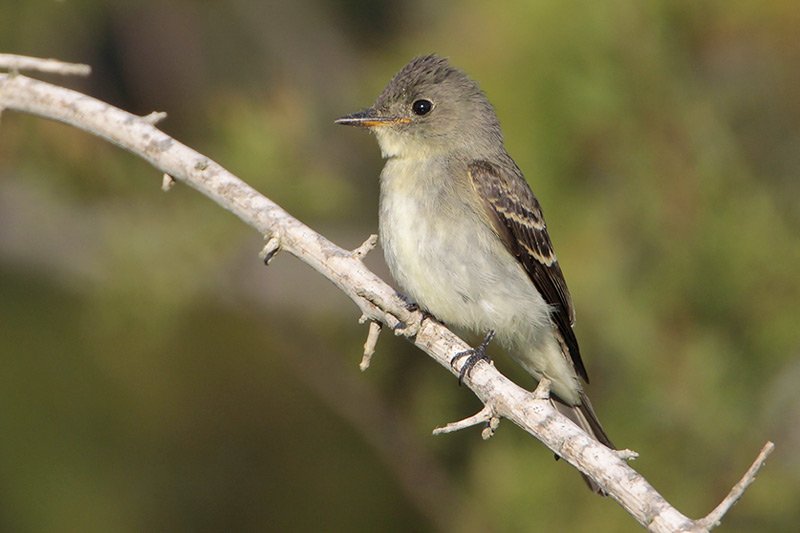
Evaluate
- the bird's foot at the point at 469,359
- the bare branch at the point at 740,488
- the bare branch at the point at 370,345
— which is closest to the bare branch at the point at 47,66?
the bare branch at the point at 370,345

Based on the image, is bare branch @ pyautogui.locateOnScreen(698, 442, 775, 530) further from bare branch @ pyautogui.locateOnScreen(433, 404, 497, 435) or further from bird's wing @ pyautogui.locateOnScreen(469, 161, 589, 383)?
bird's wing @ pyautogui.locateOnScreen(469, 161, 589, 383)

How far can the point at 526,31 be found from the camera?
15.4ft

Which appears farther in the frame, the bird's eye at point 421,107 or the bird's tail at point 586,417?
the bird's eye at point 421,107

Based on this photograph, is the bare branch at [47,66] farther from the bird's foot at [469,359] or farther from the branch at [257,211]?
the bird's foot at [469,359]

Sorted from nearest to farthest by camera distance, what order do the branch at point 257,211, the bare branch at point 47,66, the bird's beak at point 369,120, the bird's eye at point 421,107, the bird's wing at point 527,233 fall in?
the bare branch at point 47,66, the branch at point 257,211, the bird's wing at point 527,233, the bird's beak at point 369,120, the bird's eye at point 421,107

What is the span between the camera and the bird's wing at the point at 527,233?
3979 mm

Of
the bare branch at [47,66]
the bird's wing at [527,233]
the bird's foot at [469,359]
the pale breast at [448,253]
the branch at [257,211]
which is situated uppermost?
the bird's wing at [527,233]

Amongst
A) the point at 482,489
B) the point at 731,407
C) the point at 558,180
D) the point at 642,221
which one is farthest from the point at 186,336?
the point at 731,407

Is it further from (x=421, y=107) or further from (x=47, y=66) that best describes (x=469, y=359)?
(x=47, y=66)

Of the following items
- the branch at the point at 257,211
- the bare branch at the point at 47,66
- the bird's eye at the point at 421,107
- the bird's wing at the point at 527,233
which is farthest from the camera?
the bird's eye at the point at 421,107

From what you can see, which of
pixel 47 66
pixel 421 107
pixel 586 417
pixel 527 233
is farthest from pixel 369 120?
pixel 586 417

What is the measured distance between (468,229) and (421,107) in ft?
2.45

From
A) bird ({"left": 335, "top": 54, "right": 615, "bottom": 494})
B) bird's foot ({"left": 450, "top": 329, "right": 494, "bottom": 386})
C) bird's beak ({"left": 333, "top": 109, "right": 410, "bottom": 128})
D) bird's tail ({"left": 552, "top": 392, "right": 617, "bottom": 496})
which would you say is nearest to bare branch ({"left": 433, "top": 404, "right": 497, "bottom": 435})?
bird's foot ({"left": 450, "top": 329, "right": 494, "bottom": 386})

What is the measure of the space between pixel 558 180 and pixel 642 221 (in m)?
0.52
